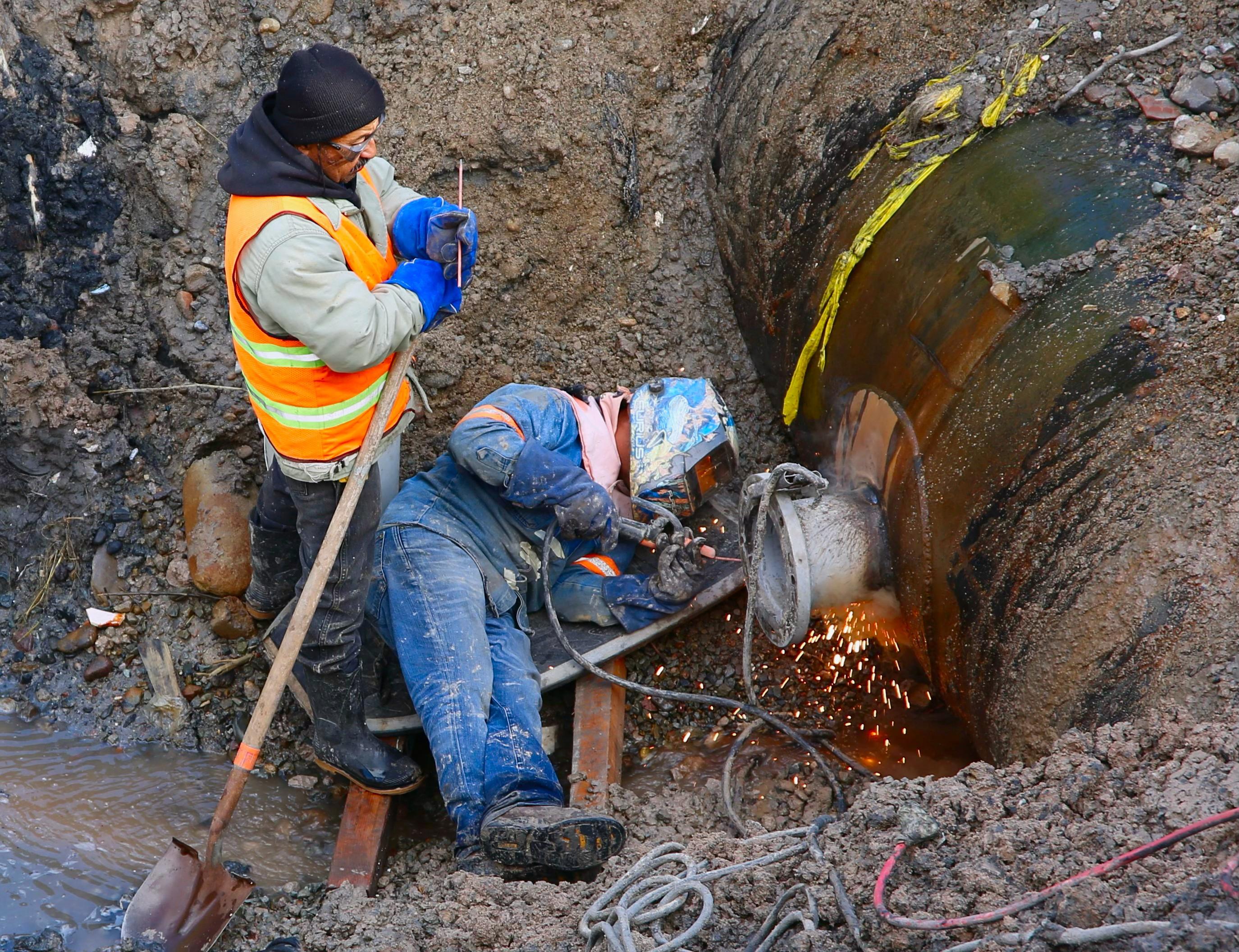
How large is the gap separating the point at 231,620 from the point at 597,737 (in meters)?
1.38

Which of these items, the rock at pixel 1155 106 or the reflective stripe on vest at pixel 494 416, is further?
the reflective stripe on vest at pixel 494 416

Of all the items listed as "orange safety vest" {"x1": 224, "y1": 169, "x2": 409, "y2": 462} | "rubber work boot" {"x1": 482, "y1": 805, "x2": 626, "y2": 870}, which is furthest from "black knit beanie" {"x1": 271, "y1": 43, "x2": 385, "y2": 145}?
"rubber work boot" {"x1": 482, "y1": 805, "x2": 626, "y2": 870}

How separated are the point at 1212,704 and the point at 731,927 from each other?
3.72 feet

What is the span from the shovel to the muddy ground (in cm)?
11

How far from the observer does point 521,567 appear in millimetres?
3723

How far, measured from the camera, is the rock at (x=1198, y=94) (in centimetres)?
276

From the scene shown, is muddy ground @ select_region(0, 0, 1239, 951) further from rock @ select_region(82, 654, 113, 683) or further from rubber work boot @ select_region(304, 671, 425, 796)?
rubber work boot @ select_region(304, 671, 425, 796)

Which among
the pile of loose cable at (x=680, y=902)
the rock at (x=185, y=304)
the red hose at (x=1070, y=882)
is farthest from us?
the rock at (x=185, y=304)

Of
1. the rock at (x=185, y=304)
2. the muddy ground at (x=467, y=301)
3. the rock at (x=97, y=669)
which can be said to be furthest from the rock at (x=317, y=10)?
the rock at (x=97, y=669)

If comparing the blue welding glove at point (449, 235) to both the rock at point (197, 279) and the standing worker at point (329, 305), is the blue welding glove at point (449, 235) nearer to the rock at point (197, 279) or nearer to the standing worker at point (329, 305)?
the standing worker at point (329, 305)

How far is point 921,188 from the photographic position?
3131 millimetres

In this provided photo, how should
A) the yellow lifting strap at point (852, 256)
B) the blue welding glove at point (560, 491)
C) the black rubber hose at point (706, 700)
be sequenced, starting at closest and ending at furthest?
the yellow lifting strap at point (852, 256) → the black rubber hose at point (706, 700) → the blue welding glove at point (560, 491)

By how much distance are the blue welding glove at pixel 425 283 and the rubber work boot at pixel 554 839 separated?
1.40 metres

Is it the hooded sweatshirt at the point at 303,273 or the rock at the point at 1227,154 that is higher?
the rock at the point at 1227,154
